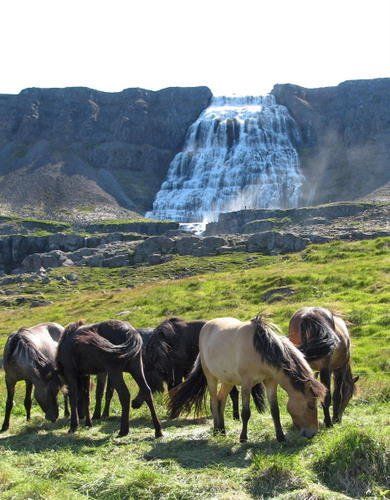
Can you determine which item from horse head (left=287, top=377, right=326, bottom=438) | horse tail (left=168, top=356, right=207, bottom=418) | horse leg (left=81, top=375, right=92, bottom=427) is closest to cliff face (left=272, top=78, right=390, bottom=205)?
horse leg (left=81, top=375, right=92, bottom=427)

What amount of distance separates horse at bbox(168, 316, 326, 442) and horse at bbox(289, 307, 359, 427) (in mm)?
726

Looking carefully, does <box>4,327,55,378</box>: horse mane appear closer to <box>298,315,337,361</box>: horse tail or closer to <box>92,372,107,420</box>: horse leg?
<box>92,372,107,420</box>: horse leg

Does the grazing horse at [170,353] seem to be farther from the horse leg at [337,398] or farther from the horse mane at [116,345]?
the horse leg at [337,398]

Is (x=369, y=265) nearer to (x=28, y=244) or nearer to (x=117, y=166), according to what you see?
(x=28, y=244)

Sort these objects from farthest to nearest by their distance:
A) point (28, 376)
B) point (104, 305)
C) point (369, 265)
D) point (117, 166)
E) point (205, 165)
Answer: point (117, 166) → point (205, 165) → point (104, 305) → point (369, 265) → point (28, 376)

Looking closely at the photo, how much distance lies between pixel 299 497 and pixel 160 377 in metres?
6.53

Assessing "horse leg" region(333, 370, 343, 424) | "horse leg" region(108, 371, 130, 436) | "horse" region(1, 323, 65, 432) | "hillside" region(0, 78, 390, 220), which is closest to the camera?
"horse leg" region(333, 370, 343, 424)

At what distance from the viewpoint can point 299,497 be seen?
23.5 feet

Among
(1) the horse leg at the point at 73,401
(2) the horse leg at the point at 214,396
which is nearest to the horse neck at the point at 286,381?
(2) the horse leg at the point at 214,396

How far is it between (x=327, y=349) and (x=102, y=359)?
4.21 m

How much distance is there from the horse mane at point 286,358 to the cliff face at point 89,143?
450 ft

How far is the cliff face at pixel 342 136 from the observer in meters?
144

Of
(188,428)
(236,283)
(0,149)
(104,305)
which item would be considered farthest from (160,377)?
(0,149)

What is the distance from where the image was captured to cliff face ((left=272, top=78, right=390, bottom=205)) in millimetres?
143875
